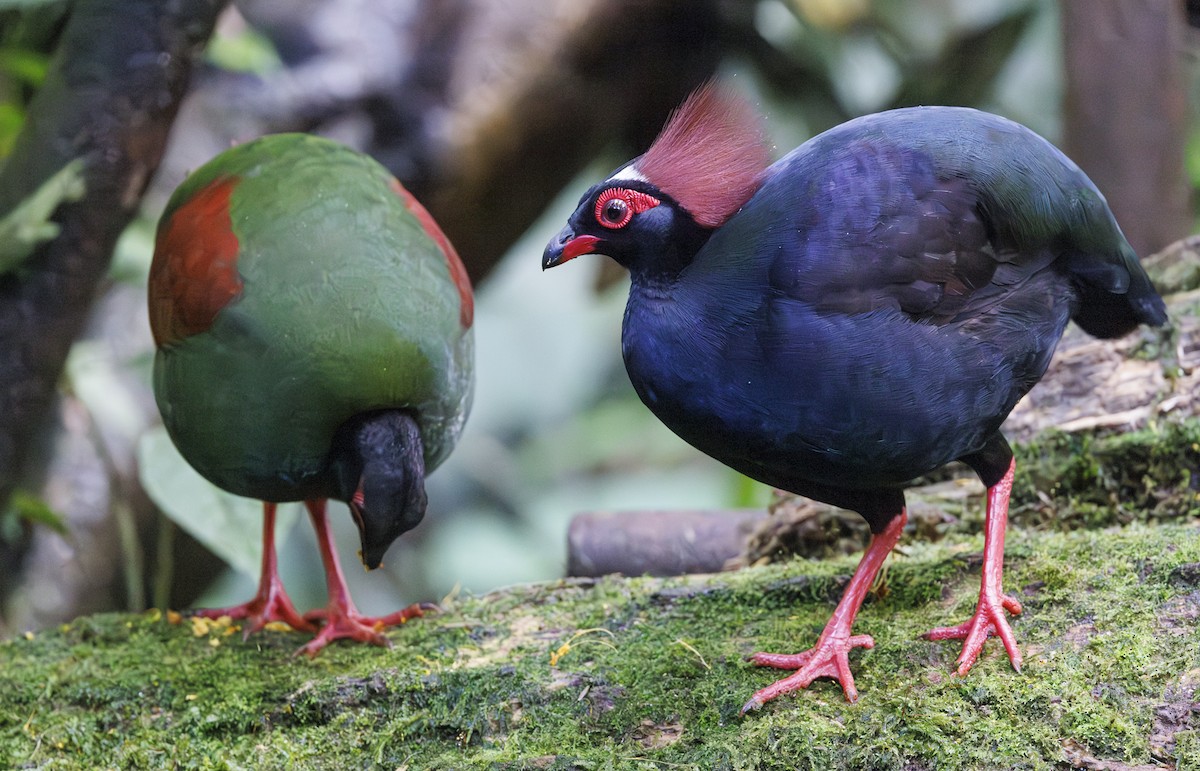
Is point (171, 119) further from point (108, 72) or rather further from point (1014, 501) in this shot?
point (1014, 501)

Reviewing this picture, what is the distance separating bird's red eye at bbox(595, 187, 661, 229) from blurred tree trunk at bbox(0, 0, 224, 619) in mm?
2336

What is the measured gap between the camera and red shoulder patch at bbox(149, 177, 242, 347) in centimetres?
347

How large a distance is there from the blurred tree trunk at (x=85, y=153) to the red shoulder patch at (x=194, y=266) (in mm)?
641

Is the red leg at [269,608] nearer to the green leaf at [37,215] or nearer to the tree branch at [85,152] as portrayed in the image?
the tree branch at [85,152]

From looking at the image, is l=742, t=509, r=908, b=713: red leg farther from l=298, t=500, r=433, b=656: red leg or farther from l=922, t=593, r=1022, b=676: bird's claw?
l=298, t=500, r=433, b=656: red leg

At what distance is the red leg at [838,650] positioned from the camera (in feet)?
9.19

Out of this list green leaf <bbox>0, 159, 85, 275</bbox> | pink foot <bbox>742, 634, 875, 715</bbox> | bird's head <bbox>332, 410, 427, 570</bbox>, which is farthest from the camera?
green leaf <bbox>0, 159, 85, 275</bbox>

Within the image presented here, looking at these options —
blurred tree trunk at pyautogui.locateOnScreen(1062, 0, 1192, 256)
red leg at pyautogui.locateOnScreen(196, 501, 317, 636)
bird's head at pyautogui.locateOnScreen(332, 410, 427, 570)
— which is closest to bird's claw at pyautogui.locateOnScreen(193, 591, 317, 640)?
red leg at pyautogui.locateOnScreen(196, 501, 317, 636)

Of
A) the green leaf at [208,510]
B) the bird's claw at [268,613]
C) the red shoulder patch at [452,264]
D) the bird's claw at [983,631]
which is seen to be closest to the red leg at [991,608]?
the bird's claw at [983,631]

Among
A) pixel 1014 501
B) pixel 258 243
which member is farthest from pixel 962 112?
pixel 258 243

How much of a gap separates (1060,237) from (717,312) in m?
1.01

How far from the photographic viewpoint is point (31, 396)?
15.1ft

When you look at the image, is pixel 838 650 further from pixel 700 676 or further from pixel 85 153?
pixel 85 153

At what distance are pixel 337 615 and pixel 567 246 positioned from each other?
5.81 feet
